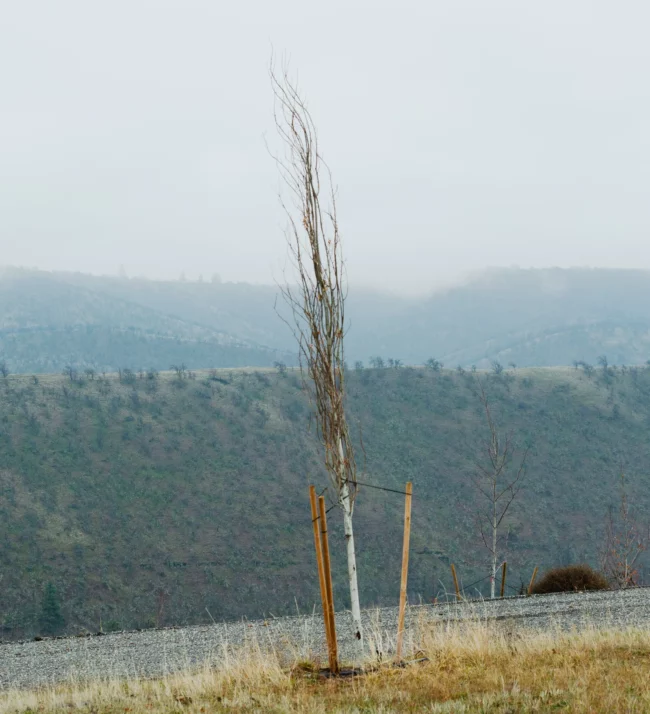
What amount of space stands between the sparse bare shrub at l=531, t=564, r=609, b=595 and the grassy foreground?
9566 mm

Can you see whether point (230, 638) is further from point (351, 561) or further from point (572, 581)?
point (572, 581)

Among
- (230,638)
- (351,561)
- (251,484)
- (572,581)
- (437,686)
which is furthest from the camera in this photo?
(251,484)

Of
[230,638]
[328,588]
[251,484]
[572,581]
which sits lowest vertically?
[251,484]

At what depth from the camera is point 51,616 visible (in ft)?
144

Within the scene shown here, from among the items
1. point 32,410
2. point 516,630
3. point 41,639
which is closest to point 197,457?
point 32,410

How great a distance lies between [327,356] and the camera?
841 cm

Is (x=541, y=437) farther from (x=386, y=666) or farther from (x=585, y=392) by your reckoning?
(x=386, y=666)

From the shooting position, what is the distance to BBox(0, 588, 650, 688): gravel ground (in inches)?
441

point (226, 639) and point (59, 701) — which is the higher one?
point (59, 701)

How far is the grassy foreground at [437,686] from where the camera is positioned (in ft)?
19.4

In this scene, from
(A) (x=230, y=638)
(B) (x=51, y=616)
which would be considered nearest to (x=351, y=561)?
(A) (x=230, y=638)

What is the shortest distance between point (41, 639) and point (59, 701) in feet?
25.1

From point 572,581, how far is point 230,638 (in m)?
9.00

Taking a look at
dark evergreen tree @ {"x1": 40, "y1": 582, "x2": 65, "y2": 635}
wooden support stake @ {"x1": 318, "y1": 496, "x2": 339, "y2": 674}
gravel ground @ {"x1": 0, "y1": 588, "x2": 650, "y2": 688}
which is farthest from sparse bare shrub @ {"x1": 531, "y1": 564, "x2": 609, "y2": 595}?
dark evergreen tree @ {"x1": 40, "y1": 582, "x2": 65, "y2": 635}
